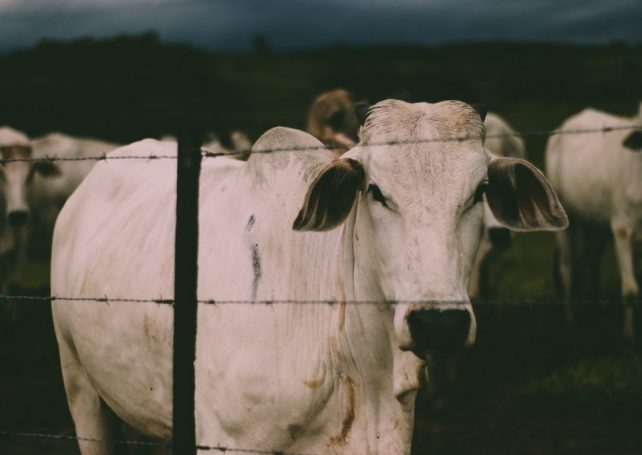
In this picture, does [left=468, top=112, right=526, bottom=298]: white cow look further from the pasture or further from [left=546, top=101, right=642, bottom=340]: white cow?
[left=546, top=101, right=642, bottom=340]: white cow

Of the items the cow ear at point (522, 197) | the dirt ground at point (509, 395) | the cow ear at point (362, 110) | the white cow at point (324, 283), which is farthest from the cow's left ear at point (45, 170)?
the cow ear at point (522, 197)

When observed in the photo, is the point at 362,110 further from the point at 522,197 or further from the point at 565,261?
the point at 565,261

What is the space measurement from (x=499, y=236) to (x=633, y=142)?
1854 mm

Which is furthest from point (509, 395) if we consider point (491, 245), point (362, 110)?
point (362, 110)

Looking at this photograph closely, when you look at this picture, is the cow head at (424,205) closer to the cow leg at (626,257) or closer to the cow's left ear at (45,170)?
the cow leg at (626,257)

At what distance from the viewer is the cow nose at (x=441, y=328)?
99.3 inches

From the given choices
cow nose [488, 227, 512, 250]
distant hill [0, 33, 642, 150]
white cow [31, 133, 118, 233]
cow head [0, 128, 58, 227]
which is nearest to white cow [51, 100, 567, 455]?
cow nose [488, 227, 512, 250]

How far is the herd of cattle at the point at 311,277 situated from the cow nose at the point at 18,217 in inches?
253

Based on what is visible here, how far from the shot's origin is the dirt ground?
609 centimetres

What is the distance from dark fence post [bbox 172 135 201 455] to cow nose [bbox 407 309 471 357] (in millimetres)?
895

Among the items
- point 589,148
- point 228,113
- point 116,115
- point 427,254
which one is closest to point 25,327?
point 589,148

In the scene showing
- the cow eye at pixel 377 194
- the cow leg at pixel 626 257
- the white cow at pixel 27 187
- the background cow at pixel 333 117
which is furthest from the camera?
the white cow at pixel 27 187

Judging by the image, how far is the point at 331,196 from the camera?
9.97ft

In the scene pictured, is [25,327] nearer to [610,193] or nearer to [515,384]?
[515,384]
